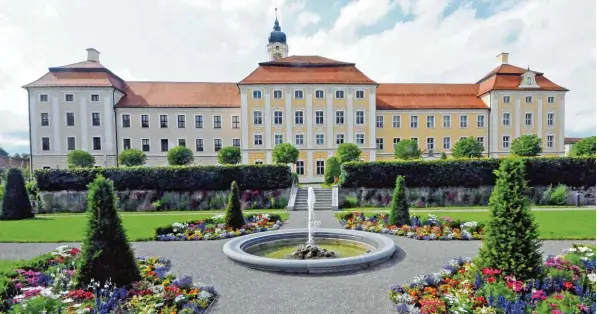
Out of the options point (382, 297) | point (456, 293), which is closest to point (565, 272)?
point (456, 293)

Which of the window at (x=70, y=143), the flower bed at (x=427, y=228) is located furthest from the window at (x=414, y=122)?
the window at (x=70, y=143)

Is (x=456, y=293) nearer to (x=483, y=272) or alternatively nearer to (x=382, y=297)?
(x=483, y=272)

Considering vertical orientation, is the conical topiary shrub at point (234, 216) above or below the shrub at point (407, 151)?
below

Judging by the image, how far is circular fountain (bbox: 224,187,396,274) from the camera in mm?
7641

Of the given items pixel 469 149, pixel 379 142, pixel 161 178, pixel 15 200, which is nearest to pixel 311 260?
pixel 161 178

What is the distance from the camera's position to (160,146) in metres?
38.8

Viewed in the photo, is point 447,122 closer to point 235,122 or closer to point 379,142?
point 379,142

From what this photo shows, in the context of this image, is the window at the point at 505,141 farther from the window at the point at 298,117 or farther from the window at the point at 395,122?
the window at the point at 298,117

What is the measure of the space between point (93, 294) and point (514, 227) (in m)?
7.52

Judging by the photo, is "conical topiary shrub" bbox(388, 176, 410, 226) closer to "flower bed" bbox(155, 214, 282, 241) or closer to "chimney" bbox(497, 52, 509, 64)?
"flower bed" bbox(155, 214, 282, 241)

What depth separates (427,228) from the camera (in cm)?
1225

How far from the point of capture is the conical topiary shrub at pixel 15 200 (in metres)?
18.4

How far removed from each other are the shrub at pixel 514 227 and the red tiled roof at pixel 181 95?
3606 cm

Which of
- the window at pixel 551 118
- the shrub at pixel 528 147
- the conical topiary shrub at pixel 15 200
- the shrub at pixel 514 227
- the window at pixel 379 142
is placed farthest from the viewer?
the window at pixel 551 118
